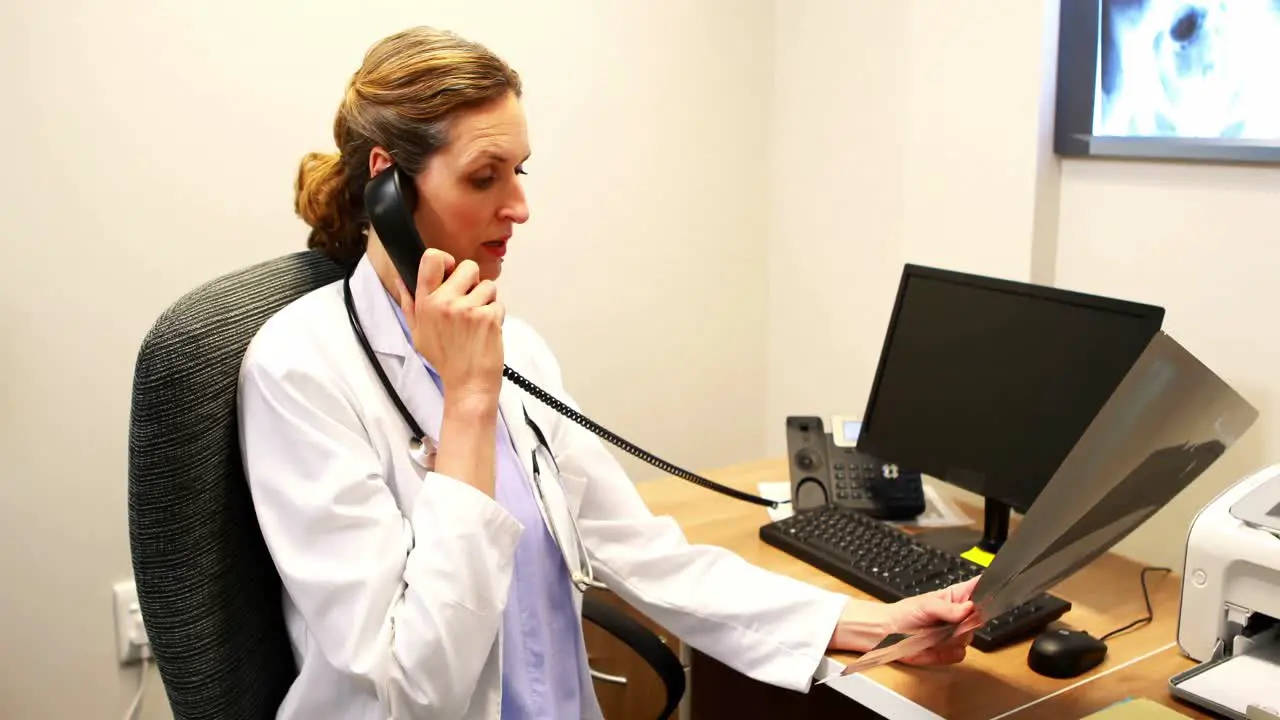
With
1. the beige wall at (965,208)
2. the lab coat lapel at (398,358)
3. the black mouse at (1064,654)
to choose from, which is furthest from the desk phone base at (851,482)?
the lab coat lapel at (398,358)

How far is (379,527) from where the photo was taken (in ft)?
3.83

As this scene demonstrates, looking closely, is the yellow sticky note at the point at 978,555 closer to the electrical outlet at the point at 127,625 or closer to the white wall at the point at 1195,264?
the white wall at the point at 1195,264

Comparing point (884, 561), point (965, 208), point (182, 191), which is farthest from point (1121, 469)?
point (182, 191)

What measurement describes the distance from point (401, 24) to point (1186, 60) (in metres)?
1.35

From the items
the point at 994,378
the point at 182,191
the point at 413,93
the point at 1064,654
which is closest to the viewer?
the point at 413,93

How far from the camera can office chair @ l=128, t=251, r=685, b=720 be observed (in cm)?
112

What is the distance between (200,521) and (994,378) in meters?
1.14

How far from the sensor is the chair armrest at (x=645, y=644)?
5.07 feet

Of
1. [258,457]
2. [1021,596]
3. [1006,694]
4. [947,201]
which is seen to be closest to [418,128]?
[258,457]

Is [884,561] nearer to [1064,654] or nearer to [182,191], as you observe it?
[1064,654]

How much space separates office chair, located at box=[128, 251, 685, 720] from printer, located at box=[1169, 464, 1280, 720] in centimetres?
106

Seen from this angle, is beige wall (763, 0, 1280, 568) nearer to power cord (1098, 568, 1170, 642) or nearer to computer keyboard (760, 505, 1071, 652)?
power cord (1098, 568, 1170, 642)

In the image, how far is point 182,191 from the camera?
192 cm

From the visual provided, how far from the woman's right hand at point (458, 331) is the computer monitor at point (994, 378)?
824 millimetres
